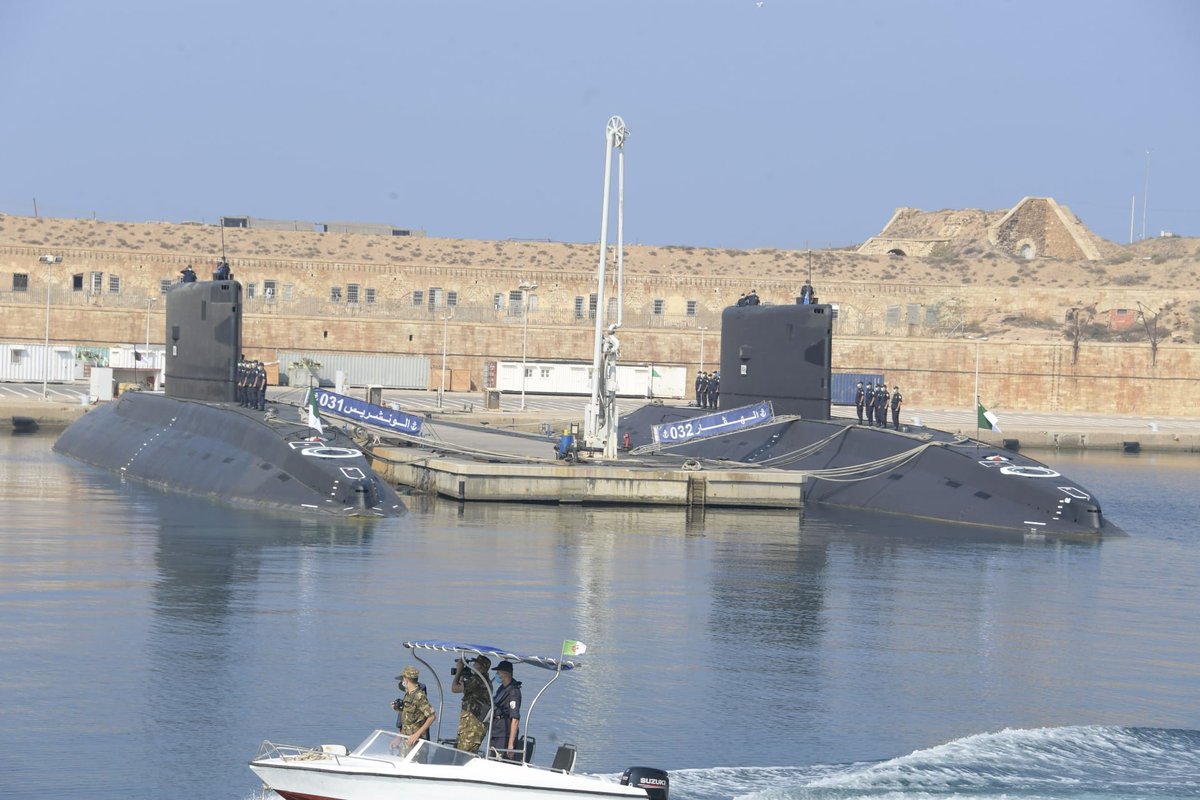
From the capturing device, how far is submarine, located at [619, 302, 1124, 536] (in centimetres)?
3189

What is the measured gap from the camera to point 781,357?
3825 centimetres

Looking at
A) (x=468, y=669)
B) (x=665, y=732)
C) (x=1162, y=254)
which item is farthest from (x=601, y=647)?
(x=1162, y=254)

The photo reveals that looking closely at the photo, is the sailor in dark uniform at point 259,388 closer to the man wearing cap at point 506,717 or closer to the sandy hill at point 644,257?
the man wearing cap at point 506,717

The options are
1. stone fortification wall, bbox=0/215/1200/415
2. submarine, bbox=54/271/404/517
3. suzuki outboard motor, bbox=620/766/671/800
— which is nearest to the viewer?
suzuki outboard motor, bbox=620/766/671/800

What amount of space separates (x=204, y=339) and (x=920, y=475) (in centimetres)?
1770

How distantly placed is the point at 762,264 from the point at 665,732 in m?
88.2

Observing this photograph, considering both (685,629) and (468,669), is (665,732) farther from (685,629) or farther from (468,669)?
(685,629)

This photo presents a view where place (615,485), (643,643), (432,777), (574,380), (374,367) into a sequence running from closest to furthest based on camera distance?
(432,777) → (643,643) → (615,485) → (374,367) → (574,380)

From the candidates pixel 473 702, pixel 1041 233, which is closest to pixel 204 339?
pixel 473 702

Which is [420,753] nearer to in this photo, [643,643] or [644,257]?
[643,643]

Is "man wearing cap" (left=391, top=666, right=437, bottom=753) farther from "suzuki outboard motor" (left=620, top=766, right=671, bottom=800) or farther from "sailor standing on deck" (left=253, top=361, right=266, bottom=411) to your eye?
"sailor standing on deck" (left=253, top=361, right=266, bottom=411)

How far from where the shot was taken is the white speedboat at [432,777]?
12383 mm

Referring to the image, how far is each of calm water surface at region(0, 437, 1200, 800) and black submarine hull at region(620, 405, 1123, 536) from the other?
95cm

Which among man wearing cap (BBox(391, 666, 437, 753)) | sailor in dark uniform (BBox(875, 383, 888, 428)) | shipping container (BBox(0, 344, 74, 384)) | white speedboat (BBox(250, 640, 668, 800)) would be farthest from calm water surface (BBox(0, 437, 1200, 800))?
shipping container (BBox(0, 344, 74, 384))
